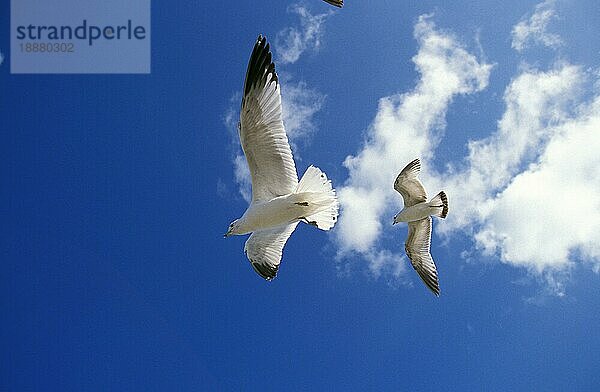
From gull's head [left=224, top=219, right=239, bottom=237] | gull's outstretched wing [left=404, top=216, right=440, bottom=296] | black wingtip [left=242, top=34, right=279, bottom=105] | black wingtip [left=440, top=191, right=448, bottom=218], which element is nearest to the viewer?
black wingtip [left=242, top=34, right=279, bottom=105]

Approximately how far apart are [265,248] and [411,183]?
2.25 metres

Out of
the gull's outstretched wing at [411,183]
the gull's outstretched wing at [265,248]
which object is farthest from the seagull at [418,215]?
the gull's outstretched wing at [265,248]

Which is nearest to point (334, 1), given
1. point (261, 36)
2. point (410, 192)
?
point (261, 36)

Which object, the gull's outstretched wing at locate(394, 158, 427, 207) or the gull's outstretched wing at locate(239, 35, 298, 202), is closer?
the gull's outstretched wing at locate(239, 35, 298, 202)

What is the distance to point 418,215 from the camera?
773 cm

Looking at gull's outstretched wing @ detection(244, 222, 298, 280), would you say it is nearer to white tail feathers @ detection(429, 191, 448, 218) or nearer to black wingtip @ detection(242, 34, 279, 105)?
black wingtip @ detection(242, 34, 279, 105)

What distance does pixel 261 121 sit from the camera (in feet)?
17.0

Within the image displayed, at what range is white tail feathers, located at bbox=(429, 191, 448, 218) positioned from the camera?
7555 mm

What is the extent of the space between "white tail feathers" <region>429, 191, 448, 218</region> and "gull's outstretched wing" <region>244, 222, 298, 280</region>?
6.98 feet

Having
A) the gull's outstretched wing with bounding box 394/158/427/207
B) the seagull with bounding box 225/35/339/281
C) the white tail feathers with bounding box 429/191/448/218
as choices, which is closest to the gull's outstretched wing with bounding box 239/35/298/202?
the seagull with bounding box 225/35/339/281

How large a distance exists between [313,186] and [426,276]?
352 centimetres

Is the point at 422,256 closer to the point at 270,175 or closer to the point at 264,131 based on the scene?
the point at 270,175

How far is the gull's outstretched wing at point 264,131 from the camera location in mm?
5105

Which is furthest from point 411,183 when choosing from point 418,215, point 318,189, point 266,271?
point 318,189
